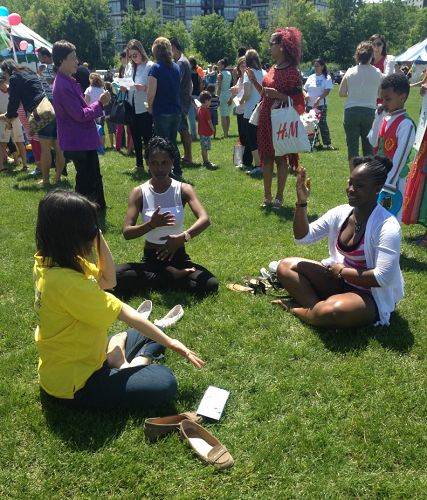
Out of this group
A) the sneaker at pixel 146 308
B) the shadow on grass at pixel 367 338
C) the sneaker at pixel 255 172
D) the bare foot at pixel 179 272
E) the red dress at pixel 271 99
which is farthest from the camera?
the sneaker at pixel 255 172

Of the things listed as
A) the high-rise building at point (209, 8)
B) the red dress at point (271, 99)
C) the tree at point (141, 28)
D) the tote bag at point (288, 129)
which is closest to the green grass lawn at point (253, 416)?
the tote bag at point (288, 129)

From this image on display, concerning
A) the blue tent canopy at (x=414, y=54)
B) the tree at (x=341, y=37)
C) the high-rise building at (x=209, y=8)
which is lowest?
the blue tent canopy at (x=414, y=54)

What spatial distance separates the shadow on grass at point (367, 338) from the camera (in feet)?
11.0

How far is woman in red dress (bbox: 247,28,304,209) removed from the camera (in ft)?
18.3

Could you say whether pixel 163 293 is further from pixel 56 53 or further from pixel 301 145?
pixel 56 53

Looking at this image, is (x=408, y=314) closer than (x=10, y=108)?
Yes

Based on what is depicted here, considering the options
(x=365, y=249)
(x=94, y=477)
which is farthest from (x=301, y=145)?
(x=94, y=477)

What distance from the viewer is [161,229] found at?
4.18 meters

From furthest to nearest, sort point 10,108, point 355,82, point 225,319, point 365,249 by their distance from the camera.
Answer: point 10,108 < point 355,82 < point 225,319 < point 365,249

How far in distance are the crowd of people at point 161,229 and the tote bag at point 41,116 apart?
5.4 inches

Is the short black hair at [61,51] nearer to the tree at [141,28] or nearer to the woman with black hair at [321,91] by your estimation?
the woman with black hair at [321,91]

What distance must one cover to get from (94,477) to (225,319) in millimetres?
1690

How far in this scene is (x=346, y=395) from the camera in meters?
2.88

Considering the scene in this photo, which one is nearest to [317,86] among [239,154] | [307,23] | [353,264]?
[239,154]
